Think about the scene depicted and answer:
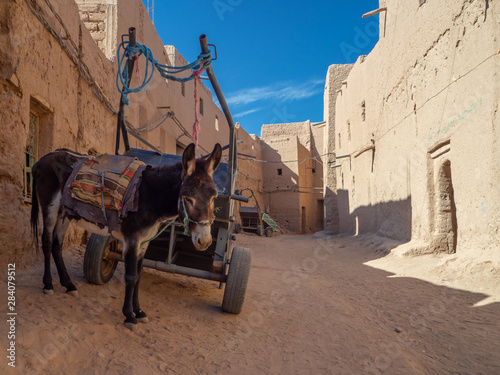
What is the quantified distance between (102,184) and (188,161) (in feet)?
2.71

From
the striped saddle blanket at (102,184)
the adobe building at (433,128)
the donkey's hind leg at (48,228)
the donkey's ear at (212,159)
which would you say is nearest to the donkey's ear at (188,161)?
Answer: the donkey's ear at (212,159)

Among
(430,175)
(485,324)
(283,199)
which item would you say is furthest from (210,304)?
(283,199)

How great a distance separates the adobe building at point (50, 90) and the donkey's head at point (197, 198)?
1868mm

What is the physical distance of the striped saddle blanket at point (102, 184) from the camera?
278 cm

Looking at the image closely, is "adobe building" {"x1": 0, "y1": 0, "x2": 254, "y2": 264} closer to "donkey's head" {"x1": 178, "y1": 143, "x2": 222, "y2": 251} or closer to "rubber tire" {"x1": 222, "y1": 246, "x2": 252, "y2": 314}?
"donkey's head" {"x1": 178, "y1": 143, "x2": 222, "y2": 251}

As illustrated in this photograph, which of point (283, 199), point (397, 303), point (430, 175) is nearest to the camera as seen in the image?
point (397, 303)

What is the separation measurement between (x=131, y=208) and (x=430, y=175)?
7.04 metres

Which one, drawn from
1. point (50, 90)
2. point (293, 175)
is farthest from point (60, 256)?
point (293, 175)

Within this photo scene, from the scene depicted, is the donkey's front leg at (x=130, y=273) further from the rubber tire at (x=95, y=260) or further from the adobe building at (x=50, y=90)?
the adobe building at (x=50, y=90)

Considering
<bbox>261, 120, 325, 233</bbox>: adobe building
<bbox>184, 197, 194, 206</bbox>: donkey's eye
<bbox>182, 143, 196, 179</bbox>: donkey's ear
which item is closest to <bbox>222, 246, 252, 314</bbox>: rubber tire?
<bbox>184, 197, 194, 206</bbox>: donkey's eye

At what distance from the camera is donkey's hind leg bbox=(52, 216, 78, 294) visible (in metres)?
3.05

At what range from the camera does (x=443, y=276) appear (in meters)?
5.55

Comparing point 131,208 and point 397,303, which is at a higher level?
point 131,208

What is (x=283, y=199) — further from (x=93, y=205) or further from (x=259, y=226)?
(x=93, y=205)
